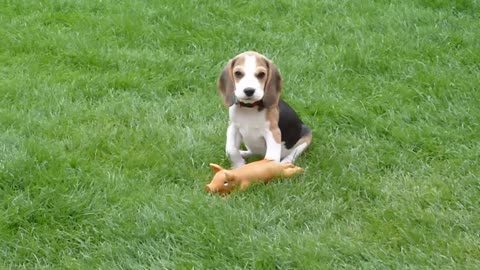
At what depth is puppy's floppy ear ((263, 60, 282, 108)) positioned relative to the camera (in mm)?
4957

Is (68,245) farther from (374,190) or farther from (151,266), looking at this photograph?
(374,190)

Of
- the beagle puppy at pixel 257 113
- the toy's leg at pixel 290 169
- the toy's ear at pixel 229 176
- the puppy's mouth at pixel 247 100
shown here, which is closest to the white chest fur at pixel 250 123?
the beagle puppy at pixel 257 113

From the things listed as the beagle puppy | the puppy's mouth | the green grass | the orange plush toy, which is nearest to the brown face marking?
the beagle puppy

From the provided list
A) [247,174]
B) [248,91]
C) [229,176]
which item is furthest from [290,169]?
[248,91]

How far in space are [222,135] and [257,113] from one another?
0.64 metres

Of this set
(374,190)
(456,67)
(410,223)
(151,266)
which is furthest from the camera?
(456,67)

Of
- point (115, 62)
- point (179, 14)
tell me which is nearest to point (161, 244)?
point (115, 62)

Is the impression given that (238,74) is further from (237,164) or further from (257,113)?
(237,164)

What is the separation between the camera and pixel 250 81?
484 cm

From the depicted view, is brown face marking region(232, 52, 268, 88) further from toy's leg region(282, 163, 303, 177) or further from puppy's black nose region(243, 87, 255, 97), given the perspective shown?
toy's leg region(282, 163, 303, 177)

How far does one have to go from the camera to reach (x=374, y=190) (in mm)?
4797

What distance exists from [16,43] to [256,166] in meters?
3.30

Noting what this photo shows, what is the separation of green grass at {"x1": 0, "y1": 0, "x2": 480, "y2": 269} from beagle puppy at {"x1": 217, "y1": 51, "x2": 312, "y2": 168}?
0.57 feet

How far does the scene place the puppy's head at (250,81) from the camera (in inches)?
190
